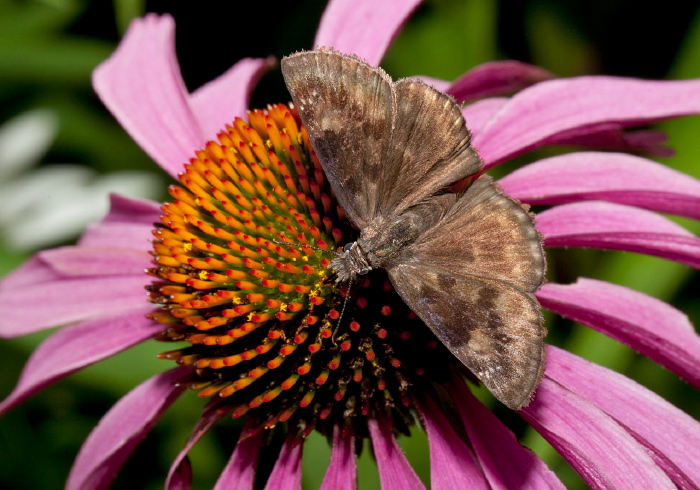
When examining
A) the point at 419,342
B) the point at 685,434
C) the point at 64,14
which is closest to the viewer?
the point at 685,434

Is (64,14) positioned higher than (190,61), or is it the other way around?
(64,14)

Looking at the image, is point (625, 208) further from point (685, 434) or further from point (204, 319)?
point (204, 319)

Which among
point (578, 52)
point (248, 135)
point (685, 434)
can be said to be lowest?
point (685, 434)

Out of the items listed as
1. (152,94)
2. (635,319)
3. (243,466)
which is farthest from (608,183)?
(152,94)

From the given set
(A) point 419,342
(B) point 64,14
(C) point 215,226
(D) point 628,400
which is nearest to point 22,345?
(C) point 215,226

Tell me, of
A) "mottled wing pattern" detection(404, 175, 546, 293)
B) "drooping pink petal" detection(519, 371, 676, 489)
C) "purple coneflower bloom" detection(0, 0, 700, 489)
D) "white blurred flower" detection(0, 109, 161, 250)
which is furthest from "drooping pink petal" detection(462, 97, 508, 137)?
"white blurred flower" detection(0, 109, 161, 250)

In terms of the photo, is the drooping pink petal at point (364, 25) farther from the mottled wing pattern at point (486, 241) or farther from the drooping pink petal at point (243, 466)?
the drooping pink petal at point (243, 466)

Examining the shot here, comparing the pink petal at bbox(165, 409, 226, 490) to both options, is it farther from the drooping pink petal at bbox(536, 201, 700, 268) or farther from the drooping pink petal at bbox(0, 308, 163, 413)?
the drooping pink petal at bbox(536, 201, 700, 268)

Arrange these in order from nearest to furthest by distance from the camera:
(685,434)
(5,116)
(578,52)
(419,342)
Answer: (685,434), (419,342), (578,52), (5,116)

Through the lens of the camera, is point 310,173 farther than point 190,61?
No
